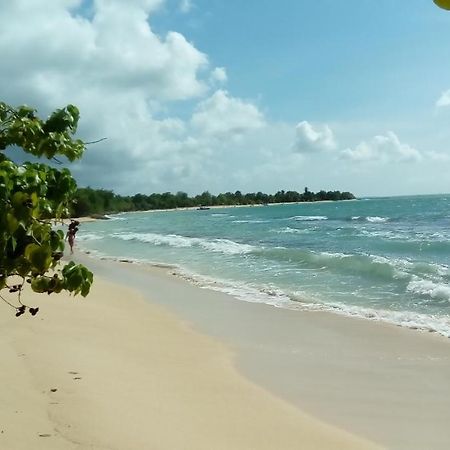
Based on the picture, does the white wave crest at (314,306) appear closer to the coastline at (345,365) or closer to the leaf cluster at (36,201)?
the coastline at (345,365)

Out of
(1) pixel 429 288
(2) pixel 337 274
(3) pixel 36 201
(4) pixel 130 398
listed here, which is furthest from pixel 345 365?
(2) pixel 337 274

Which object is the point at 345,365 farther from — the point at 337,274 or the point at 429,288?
the point at 337,274

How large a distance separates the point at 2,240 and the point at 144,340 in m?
Answer: 6.93

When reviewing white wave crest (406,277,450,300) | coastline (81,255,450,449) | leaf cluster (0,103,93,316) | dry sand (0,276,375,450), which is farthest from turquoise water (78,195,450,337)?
leaf cluster (0,103,93,316)

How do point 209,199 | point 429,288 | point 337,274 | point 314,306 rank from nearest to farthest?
point 314,306, point 429,288, point 337,274, point 209,199

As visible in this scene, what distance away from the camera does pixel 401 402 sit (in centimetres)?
605

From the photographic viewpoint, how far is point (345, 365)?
7523 millimetres

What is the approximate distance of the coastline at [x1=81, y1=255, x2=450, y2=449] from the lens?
5.53 meters

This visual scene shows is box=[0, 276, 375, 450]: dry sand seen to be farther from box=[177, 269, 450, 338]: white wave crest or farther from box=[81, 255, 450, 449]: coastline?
box=[177, 269, 450, 338]: white wave crest

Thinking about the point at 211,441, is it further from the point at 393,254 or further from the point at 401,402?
the point at 393,254

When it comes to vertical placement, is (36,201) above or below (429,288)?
above

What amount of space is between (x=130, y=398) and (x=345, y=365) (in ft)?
11.2

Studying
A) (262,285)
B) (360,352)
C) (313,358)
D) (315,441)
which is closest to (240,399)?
(315,441)

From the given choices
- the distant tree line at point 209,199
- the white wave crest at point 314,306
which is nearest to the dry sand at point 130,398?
the white wave crest at point 314,306
